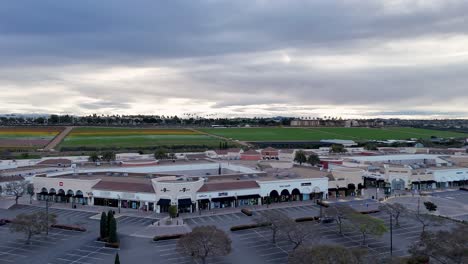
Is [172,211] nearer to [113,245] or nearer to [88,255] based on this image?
[113,245]

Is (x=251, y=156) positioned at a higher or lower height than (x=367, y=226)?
higher

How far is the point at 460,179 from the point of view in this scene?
68.4m

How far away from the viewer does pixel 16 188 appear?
50844 mm

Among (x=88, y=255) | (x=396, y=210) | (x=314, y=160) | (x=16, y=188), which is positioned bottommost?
(x=88, y=255)

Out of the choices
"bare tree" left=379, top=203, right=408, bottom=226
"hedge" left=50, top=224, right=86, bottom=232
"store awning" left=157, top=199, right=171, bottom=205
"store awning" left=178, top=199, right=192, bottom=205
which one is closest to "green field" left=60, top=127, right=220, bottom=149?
A: "store awning" left=157, top=199, right=171, bottom=205

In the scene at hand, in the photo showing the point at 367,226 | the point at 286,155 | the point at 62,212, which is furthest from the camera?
the point at 286,155

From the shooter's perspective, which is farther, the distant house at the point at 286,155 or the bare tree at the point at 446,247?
the distant house at the point at 286,155

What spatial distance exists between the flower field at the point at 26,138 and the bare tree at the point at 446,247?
100 metres

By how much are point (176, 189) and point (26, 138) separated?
3672 inches

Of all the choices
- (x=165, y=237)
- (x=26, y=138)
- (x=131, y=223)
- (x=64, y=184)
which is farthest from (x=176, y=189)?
(x=26, y=138)

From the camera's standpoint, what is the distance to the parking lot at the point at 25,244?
1287 inches

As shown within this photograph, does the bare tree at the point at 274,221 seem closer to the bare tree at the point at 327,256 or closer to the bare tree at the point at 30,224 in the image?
the bare tree at the point at 327,256

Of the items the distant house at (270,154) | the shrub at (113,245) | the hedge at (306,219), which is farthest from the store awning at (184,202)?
the distant house at (270,154)

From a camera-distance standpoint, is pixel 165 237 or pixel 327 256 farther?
pixel 165 237
